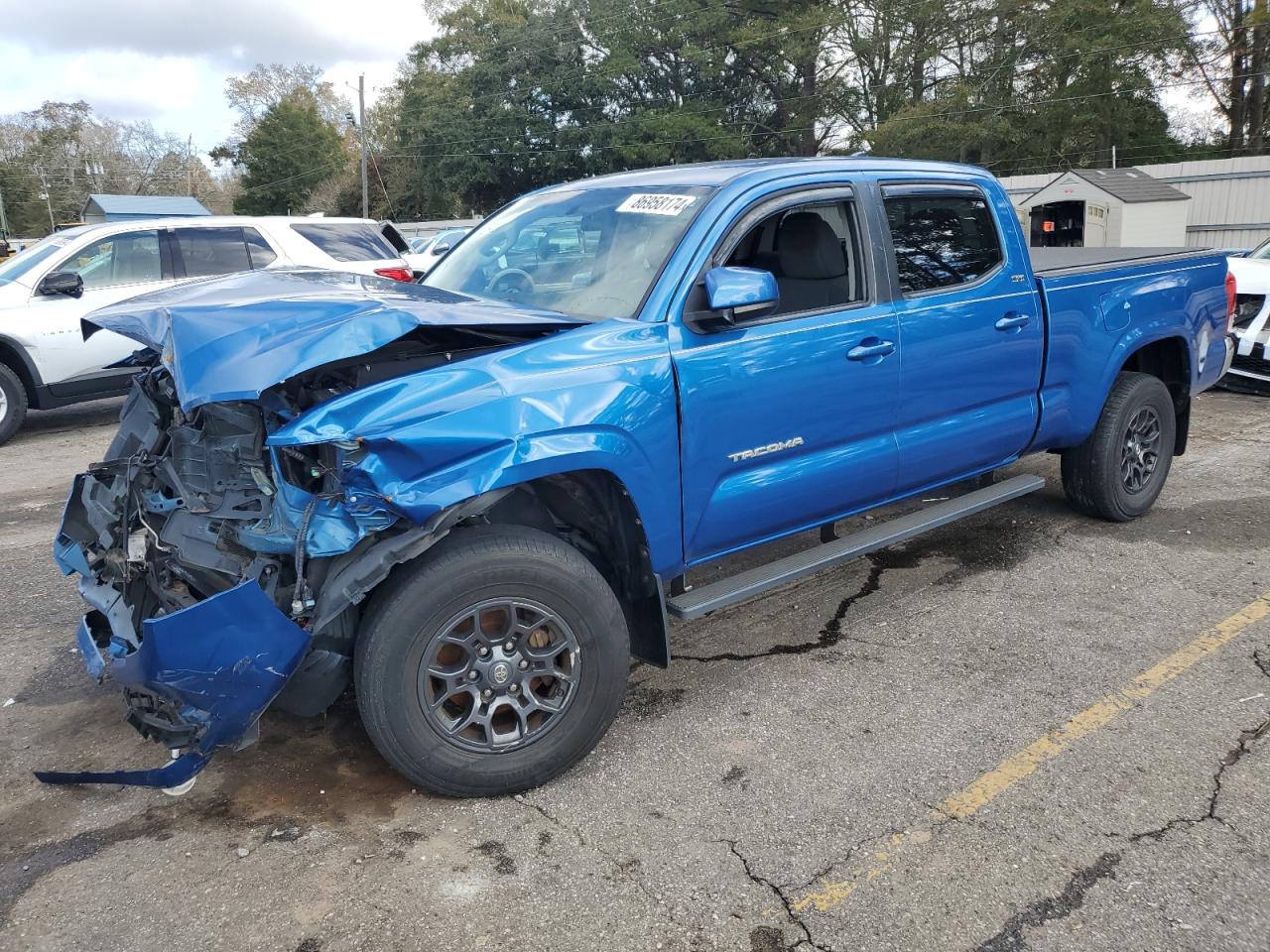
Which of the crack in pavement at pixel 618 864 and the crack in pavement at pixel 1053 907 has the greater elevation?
the crack in pavement at pixel 618 864

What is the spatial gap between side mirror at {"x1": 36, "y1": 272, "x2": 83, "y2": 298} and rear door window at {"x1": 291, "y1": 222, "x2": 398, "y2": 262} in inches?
83.0

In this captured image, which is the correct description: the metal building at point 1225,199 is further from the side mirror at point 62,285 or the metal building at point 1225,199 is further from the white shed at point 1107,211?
the side mirror at point 62,285

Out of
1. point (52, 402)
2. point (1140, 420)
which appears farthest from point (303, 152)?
point (1140, 420)

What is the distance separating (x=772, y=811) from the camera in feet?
10.0

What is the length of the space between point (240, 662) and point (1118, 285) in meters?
4.58

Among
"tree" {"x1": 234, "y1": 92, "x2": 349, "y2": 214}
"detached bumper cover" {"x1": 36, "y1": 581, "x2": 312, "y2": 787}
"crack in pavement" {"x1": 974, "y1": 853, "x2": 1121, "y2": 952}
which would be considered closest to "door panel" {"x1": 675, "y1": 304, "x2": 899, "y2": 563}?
"detached bumper cover" {"x1": 36, "y1": 581, "x2": 312, "y2": 787}

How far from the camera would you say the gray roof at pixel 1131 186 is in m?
20.2

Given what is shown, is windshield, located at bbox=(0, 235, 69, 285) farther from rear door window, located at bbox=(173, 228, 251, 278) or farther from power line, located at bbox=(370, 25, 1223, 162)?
power line, located at bbox=(370, 25, 1223, 162)

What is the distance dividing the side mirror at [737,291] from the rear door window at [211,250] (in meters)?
7.24

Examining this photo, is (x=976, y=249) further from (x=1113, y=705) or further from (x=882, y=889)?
(x=882, y=889)

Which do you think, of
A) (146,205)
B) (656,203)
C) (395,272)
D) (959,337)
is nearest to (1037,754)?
(959,337)

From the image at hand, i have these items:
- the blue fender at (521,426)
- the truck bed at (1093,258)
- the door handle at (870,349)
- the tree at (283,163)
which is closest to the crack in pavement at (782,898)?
the blue fender at (521,426)

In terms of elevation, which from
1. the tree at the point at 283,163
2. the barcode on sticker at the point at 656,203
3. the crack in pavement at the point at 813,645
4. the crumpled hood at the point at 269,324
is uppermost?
the tree at the point at 283,163

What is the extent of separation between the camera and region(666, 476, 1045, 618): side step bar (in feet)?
11.7
